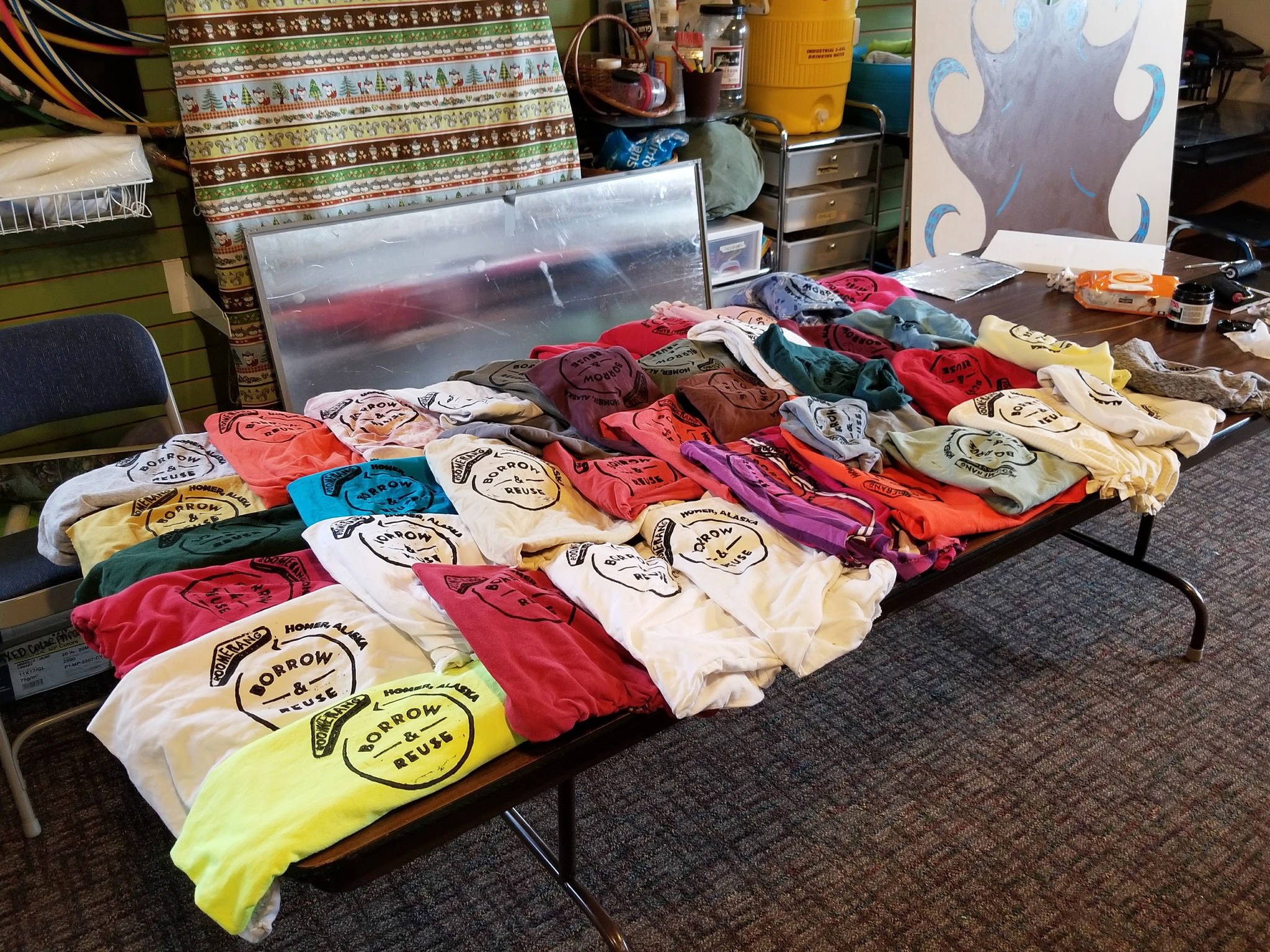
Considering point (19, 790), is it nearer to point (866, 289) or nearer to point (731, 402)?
point (731, 402)

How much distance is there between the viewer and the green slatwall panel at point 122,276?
2537 millimetres

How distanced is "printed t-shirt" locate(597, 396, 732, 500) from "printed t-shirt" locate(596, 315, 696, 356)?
0.36 meters

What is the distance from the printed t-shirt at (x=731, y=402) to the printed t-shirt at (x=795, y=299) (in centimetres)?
40

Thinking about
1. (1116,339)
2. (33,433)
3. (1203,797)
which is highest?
(1116,339)

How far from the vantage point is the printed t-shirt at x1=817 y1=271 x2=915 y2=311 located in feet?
7.32

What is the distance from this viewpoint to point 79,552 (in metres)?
1.39

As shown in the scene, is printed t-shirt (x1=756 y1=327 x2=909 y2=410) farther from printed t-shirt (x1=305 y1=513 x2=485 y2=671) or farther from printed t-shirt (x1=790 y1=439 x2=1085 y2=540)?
printed t-shirt (x1=305 y1=513 x2=485 y2=671)

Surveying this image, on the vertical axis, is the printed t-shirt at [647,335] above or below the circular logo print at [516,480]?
above

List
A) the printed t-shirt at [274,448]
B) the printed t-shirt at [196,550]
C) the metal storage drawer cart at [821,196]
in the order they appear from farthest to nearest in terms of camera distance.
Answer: the metal storage drawer cart at [821,196]
the printed t-shirt at [274,448]
the printed t-shirt at [196,550]

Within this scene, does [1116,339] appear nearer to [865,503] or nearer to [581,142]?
[865,503]

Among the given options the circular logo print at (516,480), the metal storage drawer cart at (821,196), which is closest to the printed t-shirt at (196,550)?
the circular logo print at (516,480)

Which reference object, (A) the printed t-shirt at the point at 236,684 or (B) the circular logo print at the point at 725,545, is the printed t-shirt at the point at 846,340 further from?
(A) the printed t-shirt at the point at 236,684

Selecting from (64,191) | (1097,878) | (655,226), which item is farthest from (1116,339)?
(64,191)

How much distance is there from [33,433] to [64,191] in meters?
0.81
